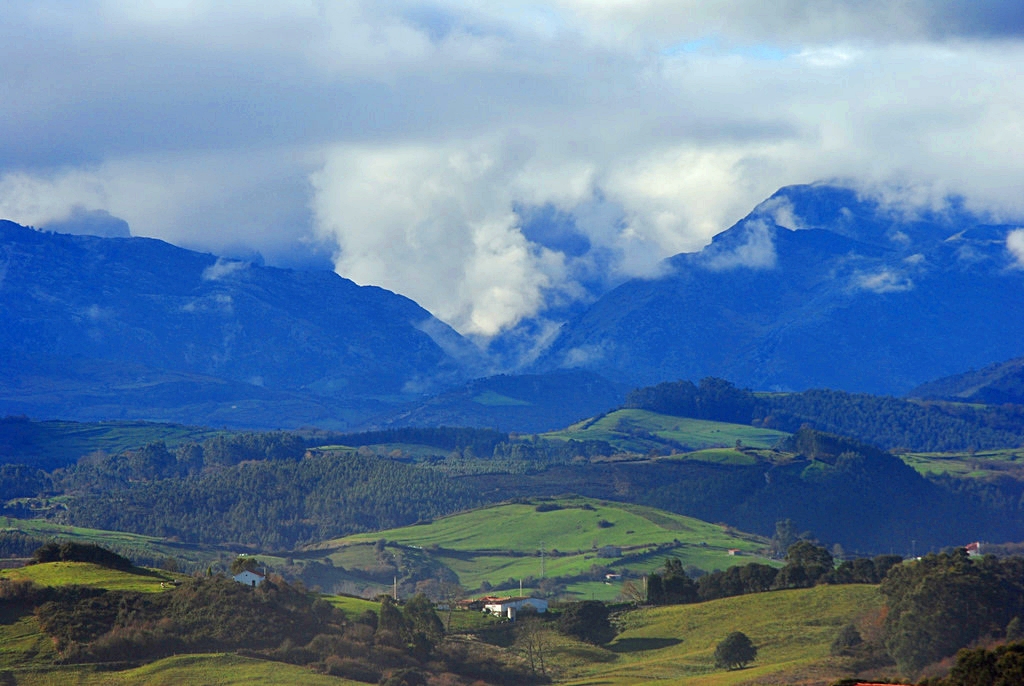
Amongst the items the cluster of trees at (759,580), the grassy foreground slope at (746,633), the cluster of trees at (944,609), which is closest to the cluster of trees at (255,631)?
the grassy foreground slope at (746,633)

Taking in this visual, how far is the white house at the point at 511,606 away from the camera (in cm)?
13175

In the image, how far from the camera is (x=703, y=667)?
10875cm

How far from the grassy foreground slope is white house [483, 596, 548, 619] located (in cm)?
887

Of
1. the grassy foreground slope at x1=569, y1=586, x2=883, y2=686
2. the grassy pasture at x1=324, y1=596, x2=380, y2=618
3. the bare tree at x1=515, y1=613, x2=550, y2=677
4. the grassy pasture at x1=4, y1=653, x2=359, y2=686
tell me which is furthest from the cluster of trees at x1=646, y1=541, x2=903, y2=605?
the grassy pasture at x1=4, y1=653, x2=359, y2=686

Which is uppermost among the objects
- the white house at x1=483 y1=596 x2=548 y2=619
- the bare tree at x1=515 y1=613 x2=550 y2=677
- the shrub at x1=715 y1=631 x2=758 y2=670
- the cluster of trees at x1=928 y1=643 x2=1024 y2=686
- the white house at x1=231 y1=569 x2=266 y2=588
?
the white house at x1=231 y1=569 x2=266 y2=588

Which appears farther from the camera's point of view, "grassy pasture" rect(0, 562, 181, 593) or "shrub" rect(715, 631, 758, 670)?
"shrub" rect(715, 631, 758, 670)

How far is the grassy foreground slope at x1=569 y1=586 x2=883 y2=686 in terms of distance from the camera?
339ft

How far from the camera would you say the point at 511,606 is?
13375cm

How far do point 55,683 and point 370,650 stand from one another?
2425cm

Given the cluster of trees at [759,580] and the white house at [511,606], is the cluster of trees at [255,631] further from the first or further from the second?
the cluster of trees at [759,580]

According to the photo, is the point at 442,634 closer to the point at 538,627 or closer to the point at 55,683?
the point at 538,627

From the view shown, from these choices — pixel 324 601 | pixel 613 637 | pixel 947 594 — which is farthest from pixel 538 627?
pixel 947 594

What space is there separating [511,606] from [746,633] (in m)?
24.2

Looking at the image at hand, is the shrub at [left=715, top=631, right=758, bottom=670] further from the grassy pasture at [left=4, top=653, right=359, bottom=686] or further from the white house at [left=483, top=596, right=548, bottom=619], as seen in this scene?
the grassy pasture at [left=4, top=653, right=359, bottom=686]
